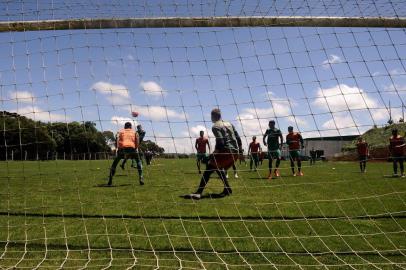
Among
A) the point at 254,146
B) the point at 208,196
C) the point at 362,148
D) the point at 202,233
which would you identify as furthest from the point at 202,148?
the point at 362,148

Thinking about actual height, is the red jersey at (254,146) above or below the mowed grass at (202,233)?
above

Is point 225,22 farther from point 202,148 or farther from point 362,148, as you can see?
point 362,148

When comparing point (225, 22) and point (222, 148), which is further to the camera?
point (222, 148)

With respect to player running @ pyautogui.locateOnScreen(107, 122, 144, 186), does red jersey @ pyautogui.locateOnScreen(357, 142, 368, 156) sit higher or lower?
lower

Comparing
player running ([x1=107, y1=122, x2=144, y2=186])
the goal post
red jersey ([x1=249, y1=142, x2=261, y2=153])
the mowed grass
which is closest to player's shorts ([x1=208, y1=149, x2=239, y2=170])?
the mowed grass

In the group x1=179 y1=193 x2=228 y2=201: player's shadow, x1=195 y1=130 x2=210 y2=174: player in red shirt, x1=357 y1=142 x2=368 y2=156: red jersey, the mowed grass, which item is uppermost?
x1=195 y1=130 x2=210 y2=174: player in red shirt

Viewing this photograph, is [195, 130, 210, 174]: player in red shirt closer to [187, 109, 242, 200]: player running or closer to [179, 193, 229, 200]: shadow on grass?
[187, 109, 242, 200]: player running

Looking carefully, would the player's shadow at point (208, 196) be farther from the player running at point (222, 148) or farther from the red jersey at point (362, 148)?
the red jersey at point (362, 148)

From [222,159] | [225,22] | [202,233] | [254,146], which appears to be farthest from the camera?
[254,146]

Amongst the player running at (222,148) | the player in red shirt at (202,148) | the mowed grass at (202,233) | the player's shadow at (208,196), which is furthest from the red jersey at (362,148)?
the player running at (222,148)

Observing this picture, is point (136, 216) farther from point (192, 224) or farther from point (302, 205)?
point (302, 205)

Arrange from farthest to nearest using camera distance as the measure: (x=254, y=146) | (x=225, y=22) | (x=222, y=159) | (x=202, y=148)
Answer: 1. (x=254, y=146)
2. (x=202, y=148)
3. (x=222, y=159)
4. (x=225, y=22)

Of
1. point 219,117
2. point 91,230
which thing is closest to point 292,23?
point 219,117

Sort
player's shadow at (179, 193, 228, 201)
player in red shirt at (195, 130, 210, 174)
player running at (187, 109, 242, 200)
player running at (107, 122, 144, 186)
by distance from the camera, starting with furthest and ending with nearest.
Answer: player running at (107, 122, 144, 186) → player's shadow at (179, 193, 228, 201) → player running at (187, 109, 242, 200) → player in red shirt at (195, 130, 210, 174)
